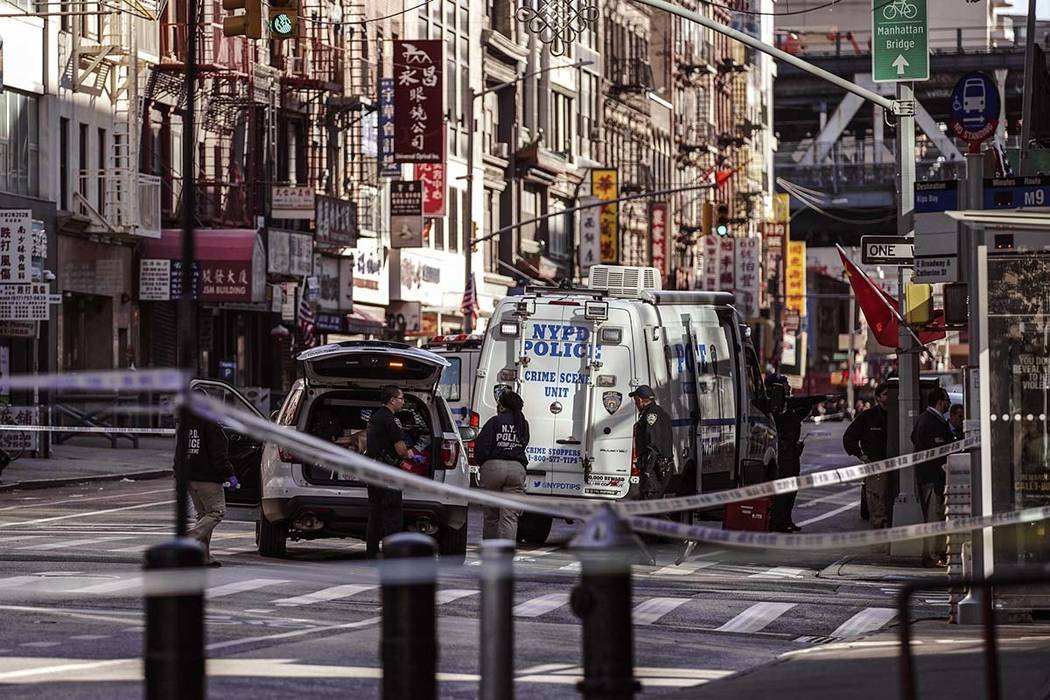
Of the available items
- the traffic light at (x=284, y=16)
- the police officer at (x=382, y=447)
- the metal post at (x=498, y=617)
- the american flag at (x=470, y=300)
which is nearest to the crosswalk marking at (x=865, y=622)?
the police officer at (x=382, y=447)

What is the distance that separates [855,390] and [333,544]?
11810 centimetres

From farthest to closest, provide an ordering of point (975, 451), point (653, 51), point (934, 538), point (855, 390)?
point (855, 390), point (653, 51), point (934, 538), point (975, 451)

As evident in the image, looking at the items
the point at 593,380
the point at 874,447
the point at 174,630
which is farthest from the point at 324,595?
the point at 874,447

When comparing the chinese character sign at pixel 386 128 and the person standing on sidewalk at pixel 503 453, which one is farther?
the chinese character sign at pixel 386 128

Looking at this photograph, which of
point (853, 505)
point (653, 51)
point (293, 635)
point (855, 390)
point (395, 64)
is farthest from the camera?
point (855, 390)

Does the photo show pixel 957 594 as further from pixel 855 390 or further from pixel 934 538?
pixel 855 390

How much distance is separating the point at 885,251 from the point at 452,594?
907 cm

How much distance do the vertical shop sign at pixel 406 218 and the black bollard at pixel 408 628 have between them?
54.0m

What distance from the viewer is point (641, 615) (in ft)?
55.7

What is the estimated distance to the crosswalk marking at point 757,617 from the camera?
16.3 m

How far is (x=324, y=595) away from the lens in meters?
17.5

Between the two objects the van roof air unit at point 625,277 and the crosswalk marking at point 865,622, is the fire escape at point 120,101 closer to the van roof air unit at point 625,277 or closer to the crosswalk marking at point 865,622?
the van roof air unit at point 625,277

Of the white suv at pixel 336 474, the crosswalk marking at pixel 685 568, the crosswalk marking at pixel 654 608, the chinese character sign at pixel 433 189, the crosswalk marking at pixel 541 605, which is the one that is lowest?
the crosswalk marking at pixel 685 568

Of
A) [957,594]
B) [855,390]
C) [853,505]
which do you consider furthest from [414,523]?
[855,390]
